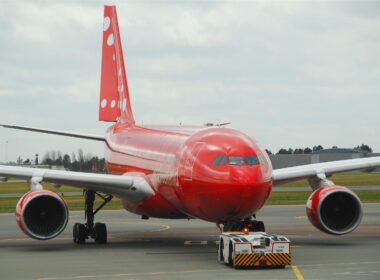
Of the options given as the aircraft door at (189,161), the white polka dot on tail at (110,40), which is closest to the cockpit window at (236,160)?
the aircraft door at (189,161)

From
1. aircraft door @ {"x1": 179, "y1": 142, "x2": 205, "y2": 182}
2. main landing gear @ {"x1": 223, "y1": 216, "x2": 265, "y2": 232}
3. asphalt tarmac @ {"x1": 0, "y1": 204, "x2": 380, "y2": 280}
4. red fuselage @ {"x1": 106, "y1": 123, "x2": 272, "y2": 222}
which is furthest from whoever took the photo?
main landing gear @ {"x1": 223, "y1": 216, "x2": 265, "y2": 232}

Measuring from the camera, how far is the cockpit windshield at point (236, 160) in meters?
26.1

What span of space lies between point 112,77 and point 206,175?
760 inches

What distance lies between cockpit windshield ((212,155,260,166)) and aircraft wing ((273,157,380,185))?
5.59 meters

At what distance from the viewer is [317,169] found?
32500 millimetres

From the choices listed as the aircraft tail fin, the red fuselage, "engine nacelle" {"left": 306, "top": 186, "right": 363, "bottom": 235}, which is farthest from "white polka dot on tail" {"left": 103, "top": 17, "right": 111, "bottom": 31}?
"engine nacelle" {"left": 306, "top": 186, "right": 363, "bottom": 235}

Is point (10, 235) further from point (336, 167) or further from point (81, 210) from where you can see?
point (81, 210)

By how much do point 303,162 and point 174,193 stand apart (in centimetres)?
13324

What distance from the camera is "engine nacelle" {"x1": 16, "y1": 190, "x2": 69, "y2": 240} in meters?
29.4

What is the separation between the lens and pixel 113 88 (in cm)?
4459

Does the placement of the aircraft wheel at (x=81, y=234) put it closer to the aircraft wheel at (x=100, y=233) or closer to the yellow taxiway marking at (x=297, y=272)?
the aircraft wheel at (x=100, y=233)

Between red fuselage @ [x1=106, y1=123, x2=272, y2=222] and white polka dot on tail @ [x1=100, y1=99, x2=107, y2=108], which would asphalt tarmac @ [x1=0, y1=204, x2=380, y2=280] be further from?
white polka dot on tail @ [x1=100, y1=99, x2=107, y2=108]

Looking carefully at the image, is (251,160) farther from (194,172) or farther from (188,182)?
(188,182)

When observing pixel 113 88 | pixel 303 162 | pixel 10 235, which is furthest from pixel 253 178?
pixel 303 162
